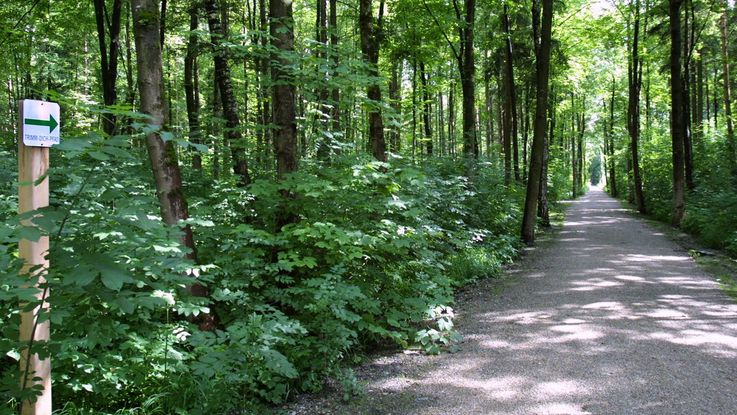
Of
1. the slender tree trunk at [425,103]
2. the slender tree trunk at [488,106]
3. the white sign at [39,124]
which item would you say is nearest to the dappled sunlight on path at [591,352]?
the white sign at [39,124]

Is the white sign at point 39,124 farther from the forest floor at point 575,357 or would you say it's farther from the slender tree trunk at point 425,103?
the slender tree trunk at point 425,103

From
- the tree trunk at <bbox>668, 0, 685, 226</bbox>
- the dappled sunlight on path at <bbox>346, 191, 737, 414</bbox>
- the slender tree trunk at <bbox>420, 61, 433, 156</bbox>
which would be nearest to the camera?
the dappled sunlight on path at <bbox>346, 191, 737, 414</bbox>

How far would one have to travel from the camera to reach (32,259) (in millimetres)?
2707

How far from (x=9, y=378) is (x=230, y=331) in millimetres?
1478

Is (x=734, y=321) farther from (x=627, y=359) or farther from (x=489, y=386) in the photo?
(x=489, y=386)

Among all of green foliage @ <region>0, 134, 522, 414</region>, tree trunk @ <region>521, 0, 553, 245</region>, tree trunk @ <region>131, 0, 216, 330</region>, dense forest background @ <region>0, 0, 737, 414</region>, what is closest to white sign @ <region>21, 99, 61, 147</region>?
dense forest background @ <region>0, 0, 737, 414</region>

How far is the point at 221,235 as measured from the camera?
208 inches

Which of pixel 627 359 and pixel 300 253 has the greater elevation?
pixel 300 253

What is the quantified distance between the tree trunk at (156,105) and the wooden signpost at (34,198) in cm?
154

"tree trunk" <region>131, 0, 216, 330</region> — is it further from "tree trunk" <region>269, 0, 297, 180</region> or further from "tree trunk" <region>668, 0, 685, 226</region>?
"tree trunk" <region>668, 0, 685, 226</region>

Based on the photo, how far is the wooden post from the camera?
2.68 m

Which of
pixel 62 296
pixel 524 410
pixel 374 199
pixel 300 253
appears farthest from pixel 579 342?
pixel 62 296

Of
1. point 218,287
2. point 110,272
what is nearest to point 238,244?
point 218,287

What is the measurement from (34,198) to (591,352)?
537cm
